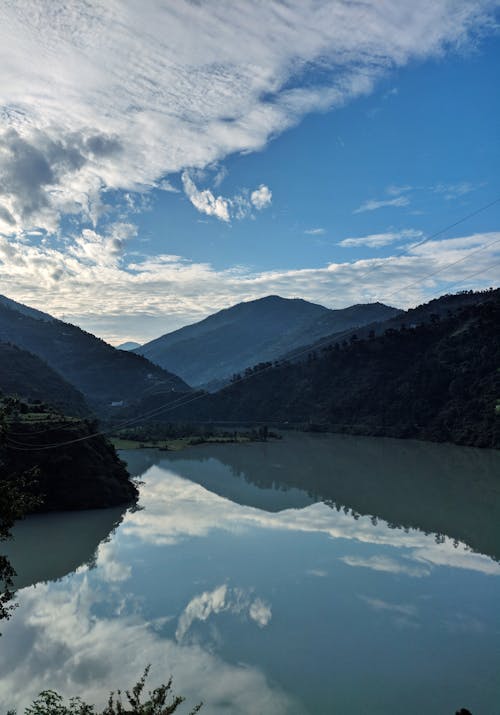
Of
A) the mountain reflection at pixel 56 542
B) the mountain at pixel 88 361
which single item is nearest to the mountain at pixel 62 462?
the mountain reflection at pixel 56 542

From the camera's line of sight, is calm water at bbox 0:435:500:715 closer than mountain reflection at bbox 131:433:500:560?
Yes

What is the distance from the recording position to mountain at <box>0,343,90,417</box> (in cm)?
6681

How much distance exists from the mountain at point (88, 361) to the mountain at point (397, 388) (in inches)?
794

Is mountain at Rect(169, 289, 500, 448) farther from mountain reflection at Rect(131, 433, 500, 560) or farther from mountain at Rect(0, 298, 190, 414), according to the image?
mountain at Rect(0, 298, 190, 414)

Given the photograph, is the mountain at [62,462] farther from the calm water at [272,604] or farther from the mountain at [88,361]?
the mountain at [88,361]

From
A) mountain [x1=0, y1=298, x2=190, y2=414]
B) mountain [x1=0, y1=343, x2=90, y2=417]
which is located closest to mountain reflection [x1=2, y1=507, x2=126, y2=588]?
mountain [x1=0, y1=343, x2=90, y2=417]

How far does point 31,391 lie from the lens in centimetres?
6869

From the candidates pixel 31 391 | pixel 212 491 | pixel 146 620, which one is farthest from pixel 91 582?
pixel 31 391

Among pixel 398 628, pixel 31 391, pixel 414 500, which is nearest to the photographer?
pixel 398 628

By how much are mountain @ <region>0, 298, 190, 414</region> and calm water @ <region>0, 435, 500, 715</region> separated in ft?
275

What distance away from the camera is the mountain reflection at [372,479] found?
1021 inches

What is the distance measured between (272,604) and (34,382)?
68.0m

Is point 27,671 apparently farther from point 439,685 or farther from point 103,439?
point 103,439

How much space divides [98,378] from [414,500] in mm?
100447
